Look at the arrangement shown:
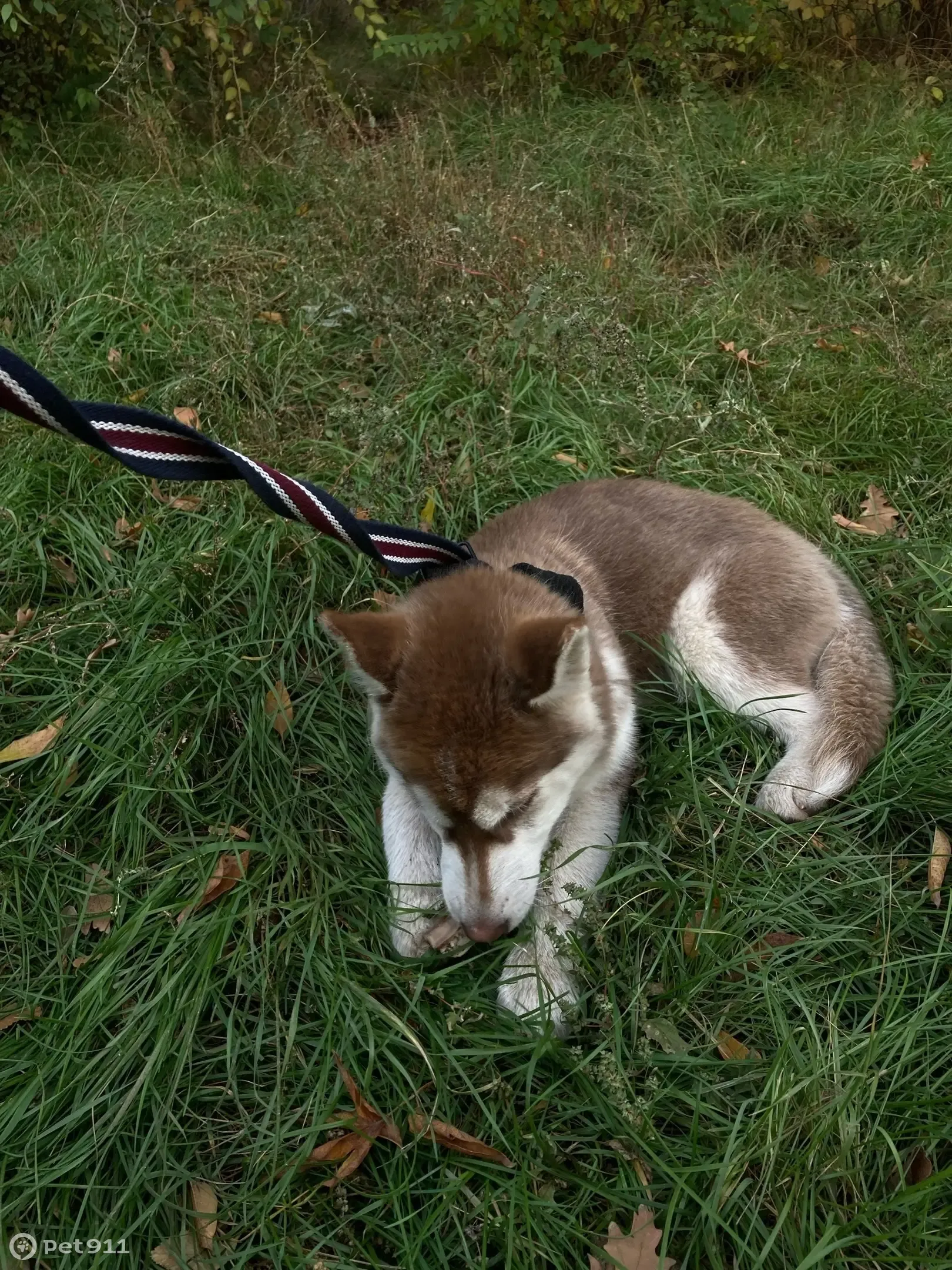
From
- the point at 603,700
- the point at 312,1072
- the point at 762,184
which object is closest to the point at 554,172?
the point at 762,184

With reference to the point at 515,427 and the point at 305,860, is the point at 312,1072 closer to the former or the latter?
the point at 305,860

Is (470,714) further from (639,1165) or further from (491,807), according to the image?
(639,1165)

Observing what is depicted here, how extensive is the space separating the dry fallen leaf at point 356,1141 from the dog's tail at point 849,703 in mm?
1547

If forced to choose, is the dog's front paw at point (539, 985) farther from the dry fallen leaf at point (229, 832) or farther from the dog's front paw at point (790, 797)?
the dry fallen leaf at point (229, 832)

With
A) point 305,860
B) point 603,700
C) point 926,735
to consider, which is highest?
point 603,700

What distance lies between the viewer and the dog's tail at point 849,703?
277cm

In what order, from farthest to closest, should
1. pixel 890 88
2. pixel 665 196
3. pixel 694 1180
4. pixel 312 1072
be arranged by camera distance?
pixel 890 88, pixel 665 196, pixel 312 1072, pixel 694 1180

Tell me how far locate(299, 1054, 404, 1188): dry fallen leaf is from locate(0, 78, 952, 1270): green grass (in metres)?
0.03

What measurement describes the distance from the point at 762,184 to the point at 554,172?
56.4 inches

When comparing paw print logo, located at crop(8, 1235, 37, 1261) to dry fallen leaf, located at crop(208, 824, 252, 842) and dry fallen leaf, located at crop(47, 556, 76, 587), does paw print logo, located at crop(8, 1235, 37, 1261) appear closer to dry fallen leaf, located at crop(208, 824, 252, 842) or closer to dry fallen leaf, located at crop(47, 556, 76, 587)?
dry fallen leaf, located at crop(208, 824, 252, 842)

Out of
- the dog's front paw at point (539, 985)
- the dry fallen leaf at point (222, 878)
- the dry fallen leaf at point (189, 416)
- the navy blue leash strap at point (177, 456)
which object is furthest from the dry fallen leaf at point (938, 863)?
the dry fallen leaf at point (189, 416)

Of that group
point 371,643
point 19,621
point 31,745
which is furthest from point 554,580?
point 19,621

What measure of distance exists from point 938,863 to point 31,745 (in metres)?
2.88

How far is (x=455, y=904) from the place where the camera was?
2.40 meters
